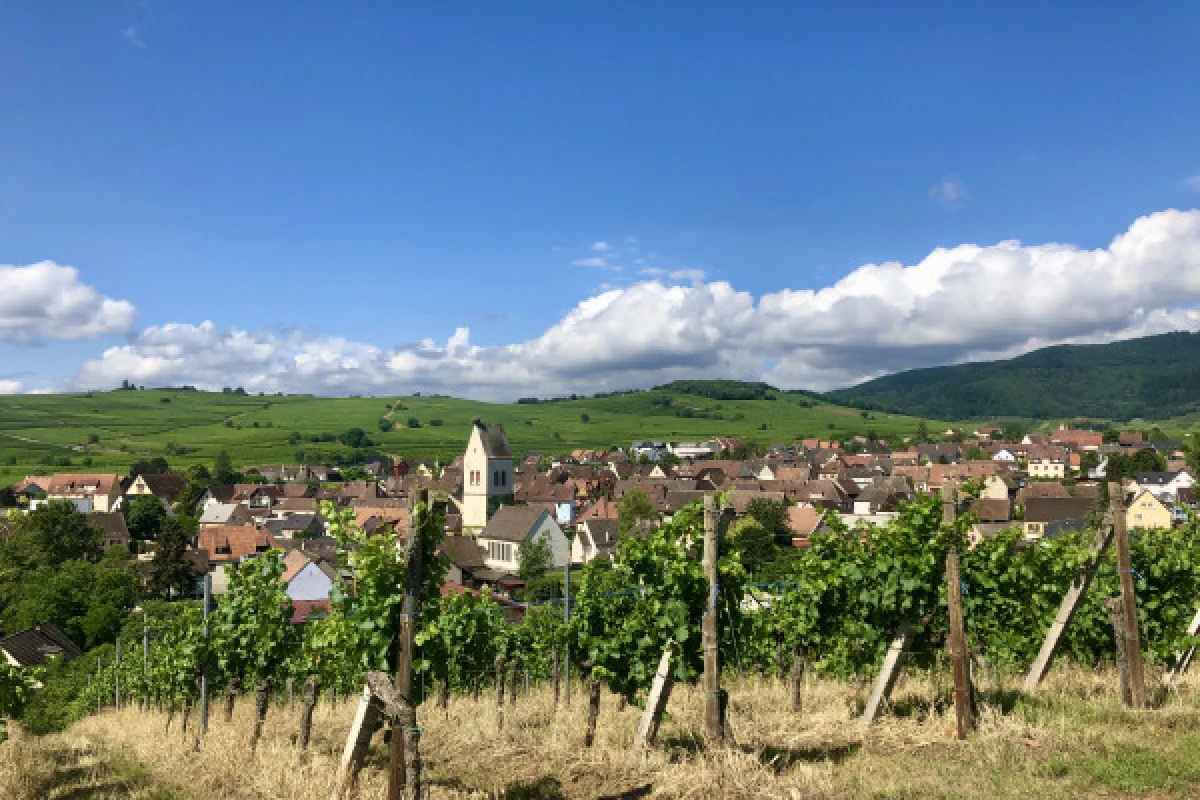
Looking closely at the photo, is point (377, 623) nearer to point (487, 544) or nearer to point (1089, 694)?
point (1089, 694)

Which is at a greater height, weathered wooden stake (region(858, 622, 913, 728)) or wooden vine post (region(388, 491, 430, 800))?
wooden vine post (region(388, 491, 430, 800))

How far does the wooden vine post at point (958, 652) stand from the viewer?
8.87m

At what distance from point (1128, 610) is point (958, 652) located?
3.03 meters

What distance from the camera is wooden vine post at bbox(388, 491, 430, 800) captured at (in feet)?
21.0

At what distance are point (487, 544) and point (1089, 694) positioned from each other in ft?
226

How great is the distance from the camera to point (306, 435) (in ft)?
625

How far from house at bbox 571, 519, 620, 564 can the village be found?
16 centimetres

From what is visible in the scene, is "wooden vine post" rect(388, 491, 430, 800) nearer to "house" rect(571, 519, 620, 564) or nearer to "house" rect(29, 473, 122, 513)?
"house" rect(571, 519, 620, 564)

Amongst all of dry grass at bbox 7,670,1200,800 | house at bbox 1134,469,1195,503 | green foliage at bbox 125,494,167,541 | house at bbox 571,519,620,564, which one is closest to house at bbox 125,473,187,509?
green foliage at bbox 125,494,167,541

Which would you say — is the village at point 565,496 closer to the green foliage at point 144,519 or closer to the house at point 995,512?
the house at point 995,512

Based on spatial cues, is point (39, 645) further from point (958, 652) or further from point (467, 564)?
point (958, 652)

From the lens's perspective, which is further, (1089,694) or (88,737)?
(88,737)

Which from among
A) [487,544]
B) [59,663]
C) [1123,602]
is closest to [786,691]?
[1123,602]

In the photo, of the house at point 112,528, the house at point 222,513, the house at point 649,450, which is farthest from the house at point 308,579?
the house at point 649,450
